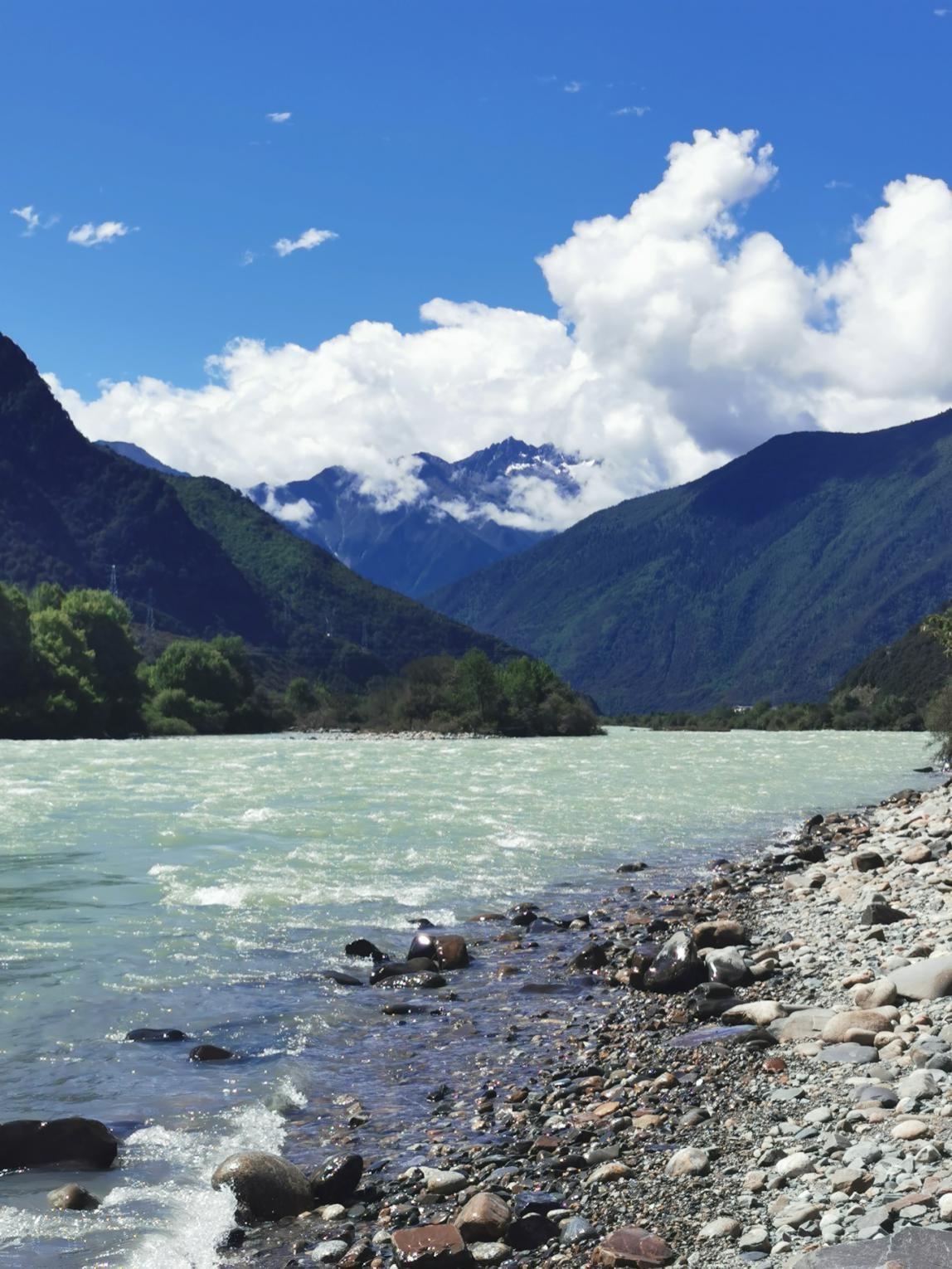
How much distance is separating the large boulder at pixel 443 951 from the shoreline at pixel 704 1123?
27cm

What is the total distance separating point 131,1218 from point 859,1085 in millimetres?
5337

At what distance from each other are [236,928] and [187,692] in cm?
12416

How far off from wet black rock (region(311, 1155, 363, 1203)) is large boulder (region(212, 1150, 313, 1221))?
86mm

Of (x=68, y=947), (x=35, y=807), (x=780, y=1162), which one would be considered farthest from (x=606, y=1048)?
(x=35, y=807)

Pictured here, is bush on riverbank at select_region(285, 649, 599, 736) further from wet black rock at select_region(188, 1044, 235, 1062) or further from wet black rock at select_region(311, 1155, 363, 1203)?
wet black rock at select_region(311, 1155, 363, 1203)

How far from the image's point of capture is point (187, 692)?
138 metres

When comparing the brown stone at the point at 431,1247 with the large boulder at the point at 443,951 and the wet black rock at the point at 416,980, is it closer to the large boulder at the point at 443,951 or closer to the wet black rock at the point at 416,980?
the wet black rock at the point at 416,980

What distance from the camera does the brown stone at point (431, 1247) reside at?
6777 millimetres

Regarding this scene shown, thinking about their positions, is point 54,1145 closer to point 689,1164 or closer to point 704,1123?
point 689,1164

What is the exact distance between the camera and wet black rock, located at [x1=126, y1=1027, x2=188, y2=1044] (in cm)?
1188

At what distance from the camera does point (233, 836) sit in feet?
94.2

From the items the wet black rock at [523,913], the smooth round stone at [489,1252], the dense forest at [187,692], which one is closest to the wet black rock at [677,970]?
the wet black rock at [523,913]

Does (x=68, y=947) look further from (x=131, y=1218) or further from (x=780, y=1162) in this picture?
(x=780, y=1162)

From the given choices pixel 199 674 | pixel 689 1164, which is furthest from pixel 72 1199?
pixel 199 674
